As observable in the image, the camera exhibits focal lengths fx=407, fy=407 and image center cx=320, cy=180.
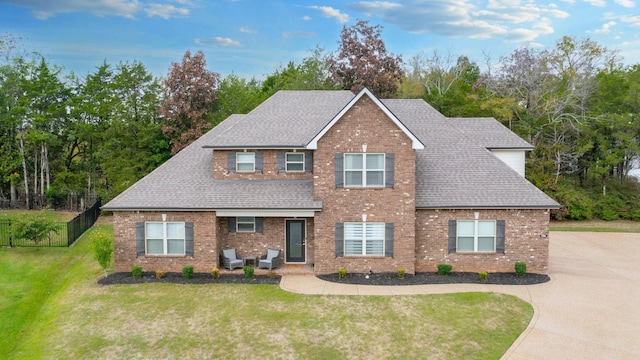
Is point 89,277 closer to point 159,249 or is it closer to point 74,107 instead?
point 159,249

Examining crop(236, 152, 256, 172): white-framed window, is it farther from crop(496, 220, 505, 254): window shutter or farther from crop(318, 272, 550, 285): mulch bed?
crop(496, 220, 505, 254): window shutter

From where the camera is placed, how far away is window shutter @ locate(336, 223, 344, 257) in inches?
677

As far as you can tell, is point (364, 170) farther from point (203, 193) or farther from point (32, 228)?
point (32, 228)

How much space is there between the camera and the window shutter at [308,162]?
62.4ft

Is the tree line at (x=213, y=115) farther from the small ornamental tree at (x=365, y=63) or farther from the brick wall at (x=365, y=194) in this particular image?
the brick wall at (x=365, y=194)

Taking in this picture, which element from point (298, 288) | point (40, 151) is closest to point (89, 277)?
point (298, 288)

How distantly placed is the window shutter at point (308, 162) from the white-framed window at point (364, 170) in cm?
251

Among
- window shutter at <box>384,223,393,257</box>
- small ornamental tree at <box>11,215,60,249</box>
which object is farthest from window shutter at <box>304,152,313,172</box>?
small ornamental tree at <box>11,215,60,249</box>

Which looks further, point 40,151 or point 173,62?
point 40,151

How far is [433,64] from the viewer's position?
57438 millimetres

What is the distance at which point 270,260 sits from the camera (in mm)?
17641

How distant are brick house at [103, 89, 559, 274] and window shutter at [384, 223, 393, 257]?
1.7 inches

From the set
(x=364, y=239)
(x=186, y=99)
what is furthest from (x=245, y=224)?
(x=186, y=99)

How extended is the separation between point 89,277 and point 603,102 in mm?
38500
